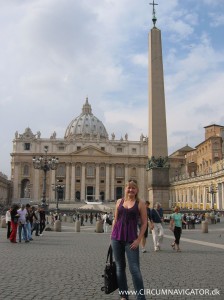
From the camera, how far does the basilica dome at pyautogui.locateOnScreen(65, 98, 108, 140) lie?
12519cm

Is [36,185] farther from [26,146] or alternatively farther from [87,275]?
[87,275]

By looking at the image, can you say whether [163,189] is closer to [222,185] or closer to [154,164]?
[154,164]

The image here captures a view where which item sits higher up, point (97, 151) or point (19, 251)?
point (97, 151)

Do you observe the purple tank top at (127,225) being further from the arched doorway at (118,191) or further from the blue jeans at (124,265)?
the arched doorway at (118,191)

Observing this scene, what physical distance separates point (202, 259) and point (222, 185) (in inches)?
1635

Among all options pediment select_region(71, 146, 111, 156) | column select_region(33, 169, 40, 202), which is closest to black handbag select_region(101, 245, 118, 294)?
column select_region(33, 169, 40, 202)

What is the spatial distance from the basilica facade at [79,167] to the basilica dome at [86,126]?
77.7ft

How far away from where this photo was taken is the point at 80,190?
315 ft

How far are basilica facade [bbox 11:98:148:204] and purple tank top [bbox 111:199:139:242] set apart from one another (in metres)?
89.2

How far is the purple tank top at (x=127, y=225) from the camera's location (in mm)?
4477

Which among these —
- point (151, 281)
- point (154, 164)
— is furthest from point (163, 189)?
point (151, 281)

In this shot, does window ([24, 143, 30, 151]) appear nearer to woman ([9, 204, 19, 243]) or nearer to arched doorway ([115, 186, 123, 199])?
arched doorway ([115, 186, 123, 199])

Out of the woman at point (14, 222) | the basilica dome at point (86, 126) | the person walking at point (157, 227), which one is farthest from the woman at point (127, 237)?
the basilica dome at point (86, 126)

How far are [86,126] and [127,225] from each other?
12242 centimetres
